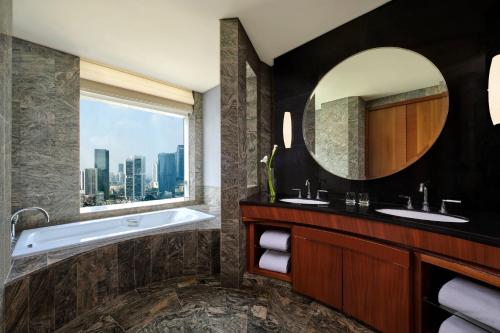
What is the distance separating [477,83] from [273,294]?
2.12m

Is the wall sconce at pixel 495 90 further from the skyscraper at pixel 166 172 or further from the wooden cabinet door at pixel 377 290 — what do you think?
the skyscraper at pixel 166 172

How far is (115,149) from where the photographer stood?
2.89m

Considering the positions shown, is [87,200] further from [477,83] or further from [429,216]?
[477,83]

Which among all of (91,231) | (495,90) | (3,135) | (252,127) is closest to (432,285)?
(495,90)

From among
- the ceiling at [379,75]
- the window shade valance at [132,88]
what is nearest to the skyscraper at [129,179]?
the window shade valance at [132,88]

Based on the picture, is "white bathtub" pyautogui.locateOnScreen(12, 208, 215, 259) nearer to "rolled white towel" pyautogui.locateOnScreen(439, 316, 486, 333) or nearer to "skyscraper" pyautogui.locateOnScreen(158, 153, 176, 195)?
"skyscraper" pyautogui.locateOnScreen(158, 153, 176, 195)

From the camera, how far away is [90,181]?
2.67 metres

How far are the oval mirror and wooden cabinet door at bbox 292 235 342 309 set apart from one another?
0.74 m

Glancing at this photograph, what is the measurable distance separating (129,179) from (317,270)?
270cm

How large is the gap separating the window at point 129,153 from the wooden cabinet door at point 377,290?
9.00ft

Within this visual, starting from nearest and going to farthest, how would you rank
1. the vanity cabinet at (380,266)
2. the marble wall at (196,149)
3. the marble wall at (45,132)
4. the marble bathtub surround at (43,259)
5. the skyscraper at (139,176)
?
the vanity cabinet at (380,266) < the marble bathtub surround at (43,259) < the marble wall at (45,132) < the skyscraper at (139,176) < the marble wall at (196,149)

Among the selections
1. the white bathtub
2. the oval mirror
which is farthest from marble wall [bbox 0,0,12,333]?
the oval mirror

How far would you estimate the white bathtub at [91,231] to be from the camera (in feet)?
5.39

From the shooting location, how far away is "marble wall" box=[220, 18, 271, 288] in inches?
74.8
